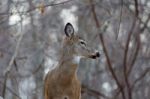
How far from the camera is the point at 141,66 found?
18.0m

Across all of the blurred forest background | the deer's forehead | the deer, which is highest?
the blurred forest background

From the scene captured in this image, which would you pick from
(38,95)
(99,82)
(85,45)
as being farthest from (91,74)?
(85,45)

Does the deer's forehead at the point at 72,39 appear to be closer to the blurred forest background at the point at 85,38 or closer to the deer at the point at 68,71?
the deer at the point at 68,71

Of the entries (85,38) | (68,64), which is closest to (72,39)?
(68,64)

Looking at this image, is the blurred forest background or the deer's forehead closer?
the deer's forehead

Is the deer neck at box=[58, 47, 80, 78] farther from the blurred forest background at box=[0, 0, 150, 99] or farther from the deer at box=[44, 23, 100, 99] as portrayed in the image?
the blurred forest background at box=[0, 0, 150, 99]

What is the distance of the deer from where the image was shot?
21.8 ft

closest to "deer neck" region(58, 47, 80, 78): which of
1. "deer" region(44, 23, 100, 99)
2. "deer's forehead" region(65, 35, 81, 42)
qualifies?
"deer" region(44, 23, 100, 99)

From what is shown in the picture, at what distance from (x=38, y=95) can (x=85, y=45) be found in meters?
2.78

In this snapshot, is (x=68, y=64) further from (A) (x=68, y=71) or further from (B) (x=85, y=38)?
(B) (x=85, y=38)

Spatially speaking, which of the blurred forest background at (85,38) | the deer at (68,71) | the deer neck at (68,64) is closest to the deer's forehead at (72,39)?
the deer at (68,71)

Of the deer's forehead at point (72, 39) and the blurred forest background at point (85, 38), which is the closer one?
the deer's forehead at point (72, 39)

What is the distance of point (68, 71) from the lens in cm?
675

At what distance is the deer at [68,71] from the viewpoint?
665 centimetres
